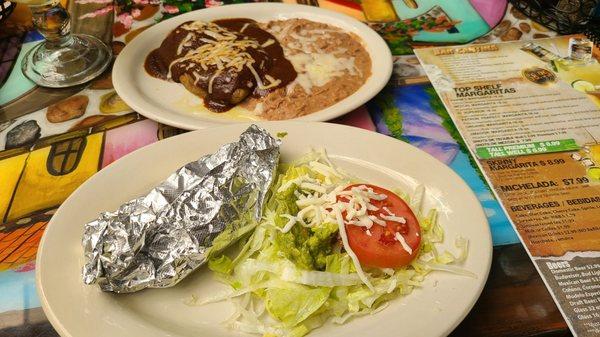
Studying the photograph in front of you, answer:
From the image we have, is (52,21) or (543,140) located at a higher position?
(52,21)

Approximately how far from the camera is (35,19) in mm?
1805

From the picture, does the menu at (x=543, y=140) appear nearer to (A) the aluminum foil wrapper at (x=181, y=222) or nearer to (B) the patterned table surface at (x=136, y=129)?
(B) the patterned table surface at (x=136, y=129)

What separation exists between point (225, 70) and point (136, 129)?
13.6 inches

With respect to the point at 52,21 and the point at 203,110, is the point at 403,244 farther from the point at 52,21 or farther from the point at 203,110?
the point at 52,21

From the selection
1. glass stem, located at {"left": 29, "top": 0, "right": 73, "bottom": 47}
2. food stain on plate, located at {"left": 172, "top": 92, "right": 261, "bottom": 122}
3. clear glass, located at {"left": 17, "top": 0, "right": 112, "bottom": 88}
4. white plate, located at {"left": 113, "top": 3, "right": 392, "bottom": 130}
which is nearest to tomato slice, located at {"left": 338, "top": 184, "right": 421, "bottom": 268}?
white plate, located at {"left": 113, "top": 3, "right": 392, "bottom": 130}

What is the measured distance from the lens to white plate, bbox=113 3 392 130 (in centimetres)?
159

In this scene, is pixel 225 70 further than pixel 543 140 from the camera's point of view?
Yes

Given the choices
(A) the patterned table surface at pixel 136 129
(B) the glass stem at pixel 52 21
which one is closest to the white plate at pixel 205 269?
(A) the patterned table surface at pixel 136 129

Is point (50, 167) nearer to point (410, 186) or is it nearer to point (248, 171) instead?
point (248, 171)

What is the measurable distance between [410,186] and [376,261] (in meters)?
0.29

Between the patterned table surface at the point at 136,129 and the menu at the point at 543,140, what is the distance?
1.7 inches

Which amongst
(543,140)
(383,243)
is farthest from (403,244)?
(543,140)

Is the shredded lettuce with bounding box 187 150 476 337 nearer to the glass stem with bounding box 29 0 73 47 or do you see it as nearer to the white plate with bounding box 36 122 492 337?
the white plate with bounding box 36 122 492 337

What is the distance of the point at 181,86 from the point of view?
1812mm
